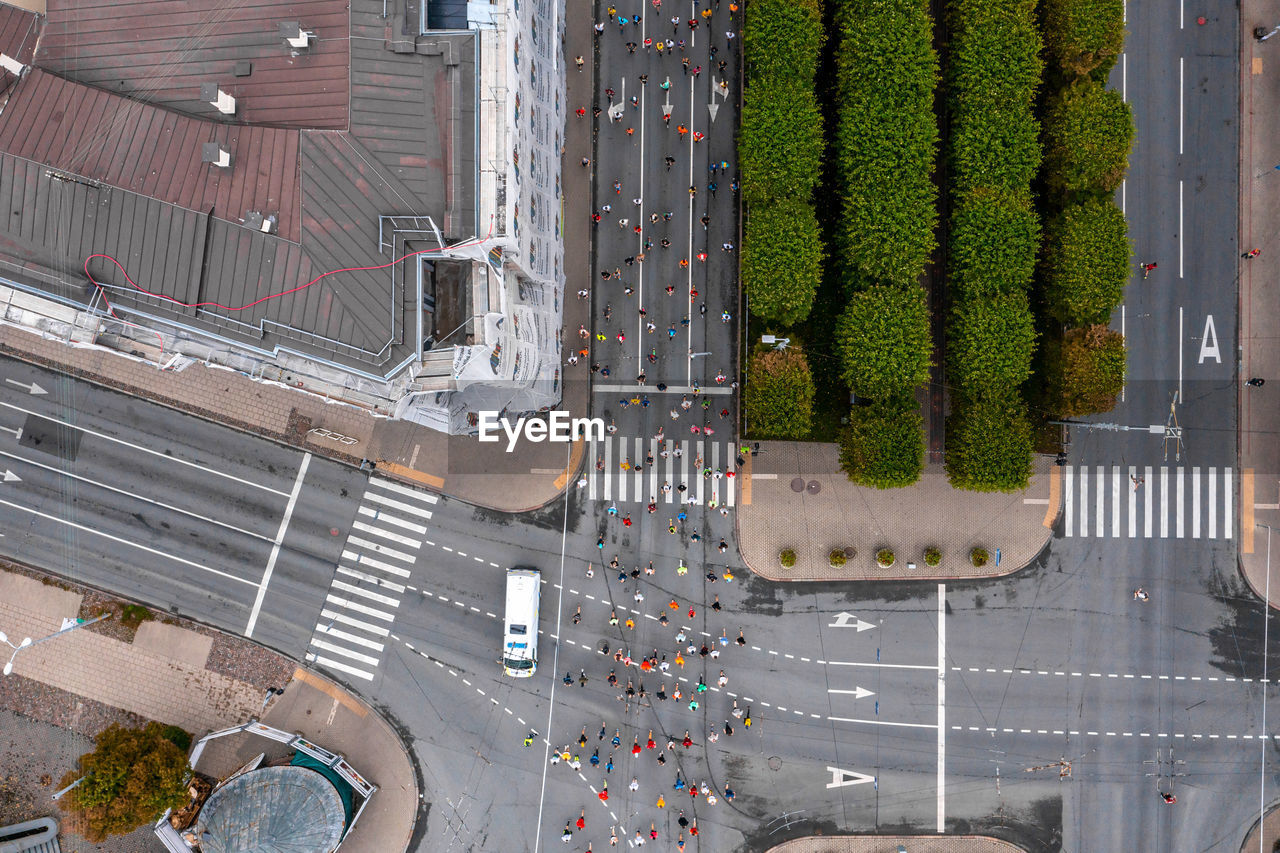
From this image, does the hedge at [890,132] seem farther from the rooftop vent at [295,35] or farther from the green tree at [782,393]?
the rooftop vent at [295,35]

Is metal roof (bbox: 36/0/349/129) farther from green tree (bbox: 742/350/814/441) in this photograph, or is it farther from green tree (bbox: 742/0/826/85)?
green tree (bbox: 742/350/814/441)

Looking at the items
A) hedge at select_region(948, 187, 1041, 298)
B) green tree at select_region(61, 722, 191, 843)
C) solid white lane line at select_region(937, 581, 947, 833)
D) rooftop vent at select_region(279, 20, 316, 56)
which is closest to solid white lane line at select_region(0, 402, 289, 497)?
green tree at select_region(61, 722, 191, 843)

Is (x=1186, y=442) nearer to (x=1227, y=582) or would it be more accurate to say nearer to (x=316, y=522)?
(x=1227, y=582)

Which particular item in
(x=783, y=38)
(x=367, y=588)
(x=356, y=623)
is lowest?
(x=356, y=623)

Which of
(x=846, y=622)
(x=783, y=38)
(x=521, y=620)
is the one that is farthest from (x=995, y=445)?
(x=521, y=620)

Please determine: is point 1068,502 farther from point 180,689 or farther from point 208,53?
point 180,689
